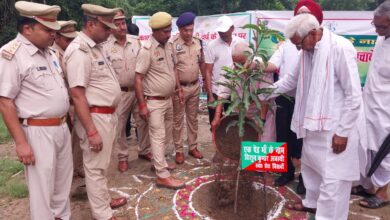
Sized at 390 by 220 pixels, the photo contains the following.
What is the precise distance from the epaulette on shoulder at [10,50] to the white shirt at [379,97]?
351 cm

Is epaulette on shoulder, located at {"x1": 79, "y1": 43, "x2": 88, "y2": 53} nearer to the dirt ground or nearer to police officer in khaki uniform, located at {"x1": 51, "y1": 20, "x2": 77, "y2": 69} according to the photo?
police officer in khaki uniform, located at {"x1": 51, "y1": 20, "x2": 77, "y2": 69}

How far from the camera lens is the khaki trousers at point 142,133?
480cm

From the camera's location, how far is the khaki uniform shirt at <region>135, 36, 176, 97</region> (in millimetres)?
4016

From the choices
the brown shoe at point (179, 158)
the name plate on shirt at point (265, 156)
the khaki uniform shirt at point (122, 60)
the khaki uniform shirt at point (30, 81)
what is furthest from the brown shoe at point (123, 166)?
the name plate on shirt at point (265, 156)

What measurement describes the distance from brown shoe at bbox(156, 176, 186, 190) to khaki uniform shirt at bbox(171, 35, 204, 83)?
1409 mm

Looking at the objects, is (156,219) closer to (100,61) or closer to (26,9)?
(100,61)

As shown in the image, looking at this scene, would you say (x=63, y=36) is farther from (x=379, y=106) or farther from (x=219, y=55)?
(x=379, y=106)

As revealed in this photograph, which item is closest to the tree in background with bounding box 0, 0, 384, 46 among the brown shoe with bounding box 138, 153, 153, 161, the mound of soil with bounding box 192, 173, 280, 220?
the brown shoe with bounding box 138, 153, 153, 161

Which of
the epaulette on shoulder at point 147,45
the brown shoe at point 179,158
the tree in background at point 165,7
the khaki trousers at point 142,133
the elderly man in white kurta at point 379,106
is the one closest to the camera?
the elderly man in white kurta at point 379,106

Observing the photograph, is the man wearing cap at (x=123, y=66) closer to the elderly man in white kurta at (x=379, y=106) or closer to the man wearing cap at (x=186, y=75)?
the man wearing cap at (x=186, y=75)

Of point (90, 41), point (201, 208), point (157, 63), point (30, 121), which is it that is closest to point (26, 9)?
point (90, 41)

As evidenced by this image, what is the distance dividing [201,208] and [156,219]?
521 millimetres

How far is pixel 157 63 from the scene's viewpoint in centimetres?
412

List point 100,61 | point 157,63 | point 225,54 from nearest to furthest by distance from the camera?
point 100,61, point 157,63, point 225,54
